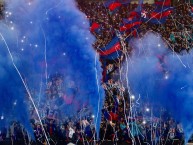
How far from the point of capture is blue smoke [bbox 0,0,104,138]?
8.83 m


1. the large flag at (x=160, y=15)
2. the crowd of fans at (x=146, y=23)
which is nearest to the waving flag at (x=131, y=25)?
the crowd of fans at (x=146, y=23)

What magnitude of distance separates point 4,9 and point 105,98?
352cm

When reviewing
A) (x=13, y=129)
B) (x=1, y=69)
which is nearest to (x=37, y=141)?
(x=13, y=129)

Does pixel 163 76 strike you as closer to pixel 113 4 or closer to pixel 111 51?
pixel 111 51

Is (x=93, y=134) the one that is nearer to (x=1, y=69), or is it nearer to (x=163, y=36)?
(x=1, y=69)

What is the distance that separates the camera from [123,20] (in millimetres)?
11086

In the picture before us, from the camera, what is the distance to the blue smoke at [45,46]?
8828 millimetres

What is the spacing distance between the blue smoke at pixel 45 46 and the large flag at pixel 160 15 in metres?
2.62

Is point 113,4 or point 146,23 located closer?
point 146,23

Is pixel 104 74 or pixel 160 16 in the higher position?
pixel 160 16

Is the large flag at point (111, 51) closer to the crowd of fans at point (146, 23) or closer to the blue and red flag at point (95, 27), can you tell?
the crowd of fans at point (146, 23)

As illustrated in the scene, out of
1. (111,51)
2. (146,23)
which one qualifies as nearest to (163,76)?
(111,51)

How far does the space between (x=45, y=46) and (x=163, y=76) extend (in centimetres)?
315

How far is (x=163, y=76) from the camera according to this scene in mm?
9516
